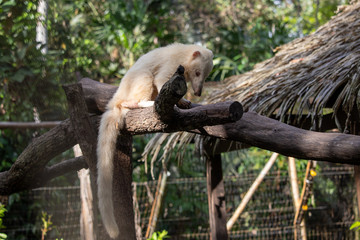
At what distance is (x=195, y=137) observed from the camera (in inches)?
154

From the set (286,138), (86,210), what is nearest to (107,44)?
(86,210)

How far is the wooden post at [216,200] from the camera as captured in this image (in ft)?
13.4

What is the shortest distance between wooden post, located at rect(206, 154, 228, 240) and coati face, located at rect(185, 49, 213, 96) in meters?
1.38

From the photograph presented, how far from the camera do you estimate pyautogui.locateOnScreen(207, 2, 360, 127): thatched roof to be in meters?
2.81

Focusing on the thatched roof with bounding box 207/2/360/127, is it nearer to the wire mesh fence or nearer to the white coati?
the white coati

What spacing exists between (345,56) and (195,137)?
60.6 inches

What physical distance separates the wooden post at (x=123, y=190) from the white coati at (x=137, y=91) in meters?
0.12

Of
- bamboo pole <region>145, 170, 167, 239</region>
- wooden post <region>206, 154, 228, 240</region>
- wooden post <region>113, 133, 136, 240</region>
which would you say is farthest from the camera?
bamboo pole <region>145, 170, 167, 239</region>

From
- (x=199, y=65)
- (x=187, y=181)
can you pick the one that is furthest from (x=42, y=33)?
(x=199, y=65)

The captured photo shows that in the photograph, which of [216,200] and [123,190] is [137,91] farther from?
[216,200]

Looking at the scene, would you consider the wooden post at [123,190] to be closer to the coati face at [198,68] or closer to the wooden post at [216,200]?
the coati face at [198,68]

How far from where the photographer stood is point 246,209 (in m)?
6.59

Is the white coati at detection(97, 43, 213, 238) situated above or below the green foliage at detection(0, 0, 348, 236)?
below

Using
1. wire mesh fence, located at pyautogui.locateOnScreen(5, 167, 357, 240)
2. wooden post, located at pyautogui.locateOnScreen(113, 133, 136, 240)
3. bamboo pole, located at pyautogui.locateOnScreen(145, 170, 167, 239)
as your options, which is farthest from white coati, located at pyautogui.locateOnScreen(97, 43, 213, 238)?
wire mesh fence, located at pyautogui.locateOnScreen(5, 167, 357, 240)
